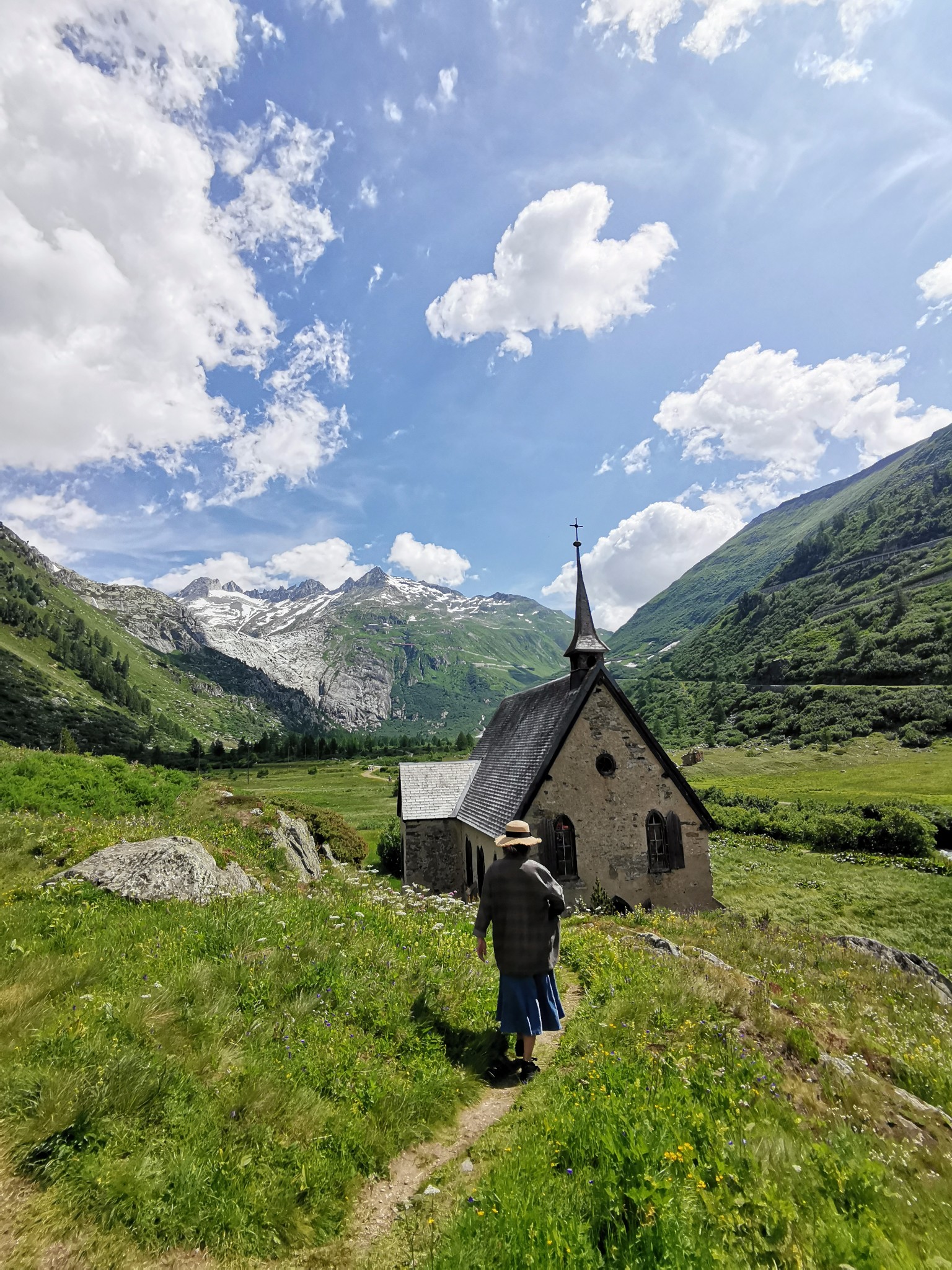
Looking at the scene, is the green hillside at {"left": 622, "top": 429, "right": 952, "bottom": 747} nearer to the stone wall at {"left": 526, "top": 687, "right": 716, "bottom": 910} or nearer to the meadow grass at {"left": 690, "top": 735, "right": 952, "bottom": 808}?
the meadow grass at {"left": 690, "top": 735, "right": 952, "bottom": 808}

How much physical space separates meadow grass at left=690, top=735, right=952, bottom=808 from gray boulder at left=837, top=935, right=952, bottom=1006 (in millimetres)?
44441

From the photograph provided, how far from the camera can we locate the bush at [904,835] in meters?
42.2

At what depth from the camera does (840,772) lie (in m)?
80.2

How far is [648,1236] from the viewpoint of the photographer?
413 centimetres

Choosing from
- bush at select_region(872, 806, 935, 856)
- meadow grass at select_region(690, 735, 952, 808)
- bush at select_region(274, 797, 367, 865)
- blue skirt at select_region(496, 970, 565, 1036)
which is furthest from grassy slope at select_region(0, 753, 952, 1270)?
meadow grass at select_region(690, 735, 952, 808)

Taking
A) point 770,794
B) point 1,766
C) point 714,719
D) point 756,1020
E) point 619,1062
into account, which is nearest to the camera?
point 619,1062

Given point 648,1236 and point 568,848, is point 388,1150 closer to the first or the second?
point 648,1236

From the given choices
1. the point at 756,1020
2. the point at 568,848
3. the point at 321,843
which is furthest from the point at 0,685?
the point at 756,1020

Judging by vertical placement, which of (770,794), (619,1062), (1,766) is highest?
(1,766)

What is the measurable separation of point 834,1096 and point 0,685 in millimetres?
196173

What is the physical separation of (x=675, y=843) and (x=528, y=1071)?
16.6 metres

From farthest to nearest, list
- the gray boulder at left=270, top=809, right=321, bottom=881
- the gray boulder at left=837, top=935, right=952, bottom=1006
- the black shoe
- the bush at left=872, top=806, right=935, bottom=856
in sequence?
the bush at left=872, top=806, right=935, bottom=856, the gray boulder at left=270, top=809, right=321, bottom=881, the gray boulder at left=837, top=935, right=952, bottom=1006, the black shoe

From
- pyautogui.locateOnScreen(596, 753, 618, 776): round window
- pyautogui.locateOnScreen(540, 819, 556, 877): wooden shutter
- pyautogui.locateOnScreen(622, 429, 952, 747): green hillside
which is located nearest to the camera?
pyautogui.locateOnScreen(540, 819, 556, 877): wooden shutter

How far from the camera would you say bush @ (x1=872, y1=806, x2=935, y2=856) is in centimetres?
4216
